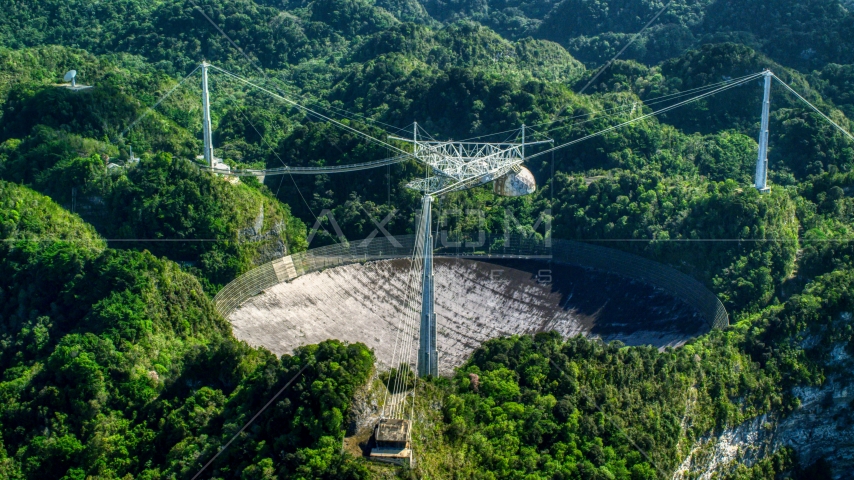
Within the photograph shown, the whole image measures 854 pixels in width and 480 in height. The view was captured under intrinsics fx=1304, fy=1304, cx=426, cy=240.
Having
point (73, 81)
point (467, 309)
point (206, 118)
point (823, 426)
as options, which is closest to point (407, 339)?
point (467, 309)

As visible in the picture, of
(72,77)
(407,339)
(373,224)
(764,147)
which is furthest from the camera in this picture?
(72,77)

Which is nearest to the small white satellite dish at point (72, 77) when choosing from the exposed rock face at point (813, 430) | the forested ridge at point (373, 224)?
the forested ridge at point (373, 224)

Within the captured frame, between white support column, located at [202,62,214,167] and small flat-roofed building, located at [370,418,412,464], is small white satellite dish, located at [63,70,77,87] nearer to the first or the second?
white support column, located at [202,62,214,167]

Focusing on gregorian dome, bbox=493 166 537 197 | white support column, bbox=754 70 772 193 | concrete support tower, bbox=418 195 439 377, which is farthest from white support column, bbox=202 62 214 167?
white support column, bbox=754 70 772 193

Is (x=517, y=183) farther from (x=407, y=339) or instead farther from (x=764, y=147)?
(x=764, y=147)

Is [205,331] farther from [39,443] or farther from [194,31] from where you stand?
[194,31]

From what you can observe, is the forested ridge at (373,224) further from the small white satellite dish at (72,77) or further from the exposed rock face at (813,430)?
the small white satellite dish at (72,77)
